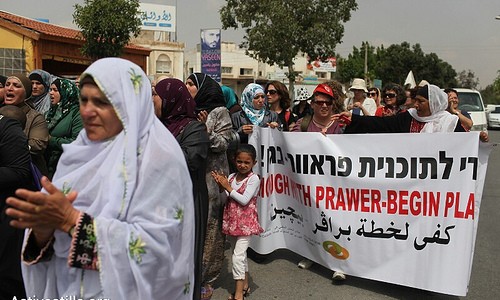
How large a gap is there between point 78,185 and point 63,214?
0.57 feet

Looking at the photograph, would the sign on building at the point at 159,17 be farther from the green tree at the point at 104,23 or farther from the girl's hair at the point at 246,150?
the girl's hair at the point at 246,150

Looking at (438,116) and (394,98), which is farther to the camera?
(394,98)

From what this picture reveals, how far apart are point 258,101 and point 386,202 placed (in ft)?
5.85

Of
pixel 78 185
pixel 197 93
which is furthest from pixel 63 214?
pixel 197 93

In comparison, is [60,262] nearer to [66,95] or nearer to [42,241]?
[42,241]

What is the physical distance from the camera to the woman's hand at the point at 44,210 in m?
1.62

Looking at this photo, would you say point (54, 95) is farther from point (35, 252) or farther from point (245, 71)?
point (245, 71)

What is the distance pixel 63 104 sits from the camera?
464 centimetres

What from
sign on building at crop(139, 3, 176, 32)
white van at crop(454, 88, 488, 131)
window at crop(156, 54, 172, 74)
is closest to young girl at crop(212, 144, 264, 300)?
white van at crop(454, 88, 488, 131)

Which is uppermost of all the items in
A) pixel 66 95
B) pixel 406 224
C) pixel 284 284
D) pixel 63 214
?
pixel 66 95

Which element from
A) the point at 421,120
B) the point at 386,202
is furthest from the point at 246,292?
the point at 421,120

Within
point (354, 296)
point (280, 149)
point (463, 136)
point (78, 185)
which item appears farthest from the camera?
point (280, 149)

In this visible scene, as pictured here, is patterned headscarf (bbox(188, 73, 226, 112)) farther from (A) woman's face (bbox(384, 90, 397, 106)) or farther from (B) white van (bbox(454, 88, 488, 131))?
(B) white van (bbox(454, 88, 488, 131))

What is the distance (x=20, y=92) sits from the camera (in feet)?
14.2
